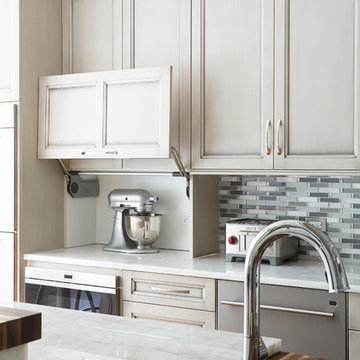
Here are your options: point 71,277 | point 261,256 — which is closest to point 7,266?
point 71,277

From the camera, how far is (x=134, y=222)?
3.38 m

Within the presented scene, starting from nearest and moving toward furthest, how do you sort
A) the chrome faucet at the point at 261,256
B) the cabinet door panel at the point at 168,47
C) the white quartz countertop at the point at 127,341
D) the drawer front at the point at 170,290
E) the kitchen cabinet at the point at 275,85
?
1. the chrome faucet at the point at 261,256
2. the white quartz countertop at the point at 127,341
3. the kitchen cabinet at the point at 275,85
4. the drawer front at the point at 170,290
5. the cabinet door panel at the point at 168,47

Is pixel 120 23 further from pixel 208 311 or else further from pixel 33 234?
pixel 208 311

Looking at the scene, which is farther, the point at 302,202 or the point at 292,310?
the point at 302,202

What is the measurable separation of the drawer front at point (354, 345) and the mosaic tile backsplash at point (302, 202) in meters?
0.64

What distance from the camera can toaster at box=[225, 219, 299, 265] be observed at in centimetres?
292

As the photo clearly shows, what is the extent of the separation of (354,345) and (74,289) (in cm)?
150

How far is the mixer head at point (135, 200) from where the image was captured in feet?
11.1

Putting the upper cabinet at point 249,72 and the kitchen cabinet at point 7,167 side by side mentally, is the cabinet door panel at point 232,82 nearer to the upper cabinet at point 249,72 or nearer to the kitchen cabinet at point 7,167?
the upper cabinet at point 249,72

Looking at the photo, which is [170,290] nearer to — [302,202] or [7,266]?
[302,202]

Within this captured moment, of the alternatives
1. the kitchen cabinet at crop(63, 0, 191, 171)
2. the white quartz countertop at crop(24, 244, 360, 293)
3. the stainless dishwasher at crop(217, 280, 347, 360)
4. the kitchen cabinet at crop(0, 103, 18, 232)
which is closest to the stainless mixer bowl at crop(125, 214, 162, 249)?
the white quartz countertop at crop(24, 244, 360, 293)

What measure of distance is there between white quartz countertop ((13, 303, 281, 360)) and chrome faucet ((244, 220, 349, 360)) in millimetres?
240

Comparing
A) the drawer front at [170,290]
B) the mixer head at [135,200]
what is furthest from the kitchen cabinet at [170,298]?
the mixer head at [135,200]

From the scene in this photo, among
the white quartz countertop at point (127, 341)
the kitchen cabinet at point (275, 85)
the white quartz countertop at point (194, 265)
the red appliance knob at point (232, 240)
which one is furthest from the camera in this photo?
the red appliance knob at point (232, 240)
